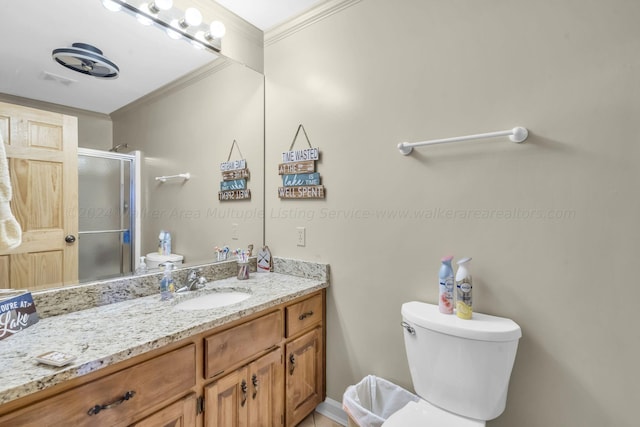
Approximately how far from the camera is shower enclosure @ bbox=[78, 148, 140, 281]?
132 cm

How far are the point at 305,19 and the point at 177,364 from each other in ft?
Answer: 6.41

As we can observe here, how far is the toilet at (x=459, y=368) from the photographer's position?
1.12 metres

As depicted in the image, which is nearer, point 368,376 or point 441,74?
point 441,74

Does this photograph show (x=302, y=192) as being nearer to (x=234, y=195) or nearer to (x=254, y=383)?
(x=234, y=195)

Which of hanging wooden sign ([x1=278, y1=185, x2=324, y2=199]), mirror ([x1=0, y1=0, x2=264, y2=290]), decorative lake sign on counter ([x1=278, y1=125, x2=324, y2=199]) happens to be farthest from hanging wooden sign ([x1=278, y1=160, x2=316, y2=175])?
mirror ([x1=0, y1=0, x2=264, y2=290])

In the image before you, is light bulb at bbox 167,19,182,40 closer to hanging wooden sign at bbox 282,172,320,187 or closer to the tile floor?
hanging wooden sign at bbox 282,172,320,187

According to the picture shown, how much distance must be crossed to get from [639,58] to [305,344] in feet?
5.97

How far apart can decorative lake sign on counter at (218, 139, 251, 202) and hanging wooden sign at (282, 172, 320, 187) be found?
294 millimetres

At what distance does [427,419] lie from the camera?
1.15 meters

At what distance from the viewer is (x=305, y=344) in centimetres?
166

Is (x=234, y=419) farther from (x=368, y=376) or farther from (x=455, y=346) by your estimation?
(x=455, y=346)

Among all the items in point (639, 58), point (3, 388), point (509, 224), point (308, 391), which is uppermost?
point (639, 58)

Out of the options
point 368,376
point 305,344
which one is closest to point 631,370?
point 368,376

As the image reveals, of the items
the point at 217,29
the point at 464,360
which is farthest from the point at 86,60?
the point at 464,360
